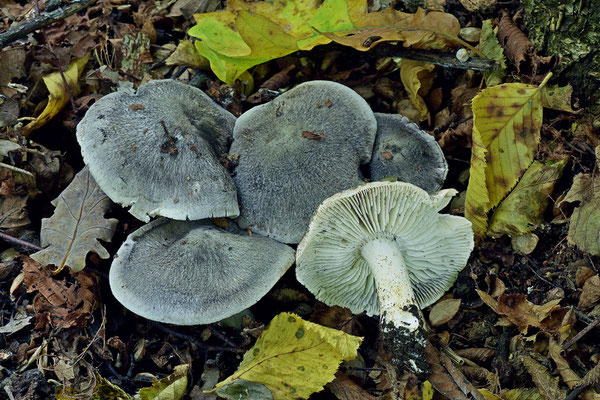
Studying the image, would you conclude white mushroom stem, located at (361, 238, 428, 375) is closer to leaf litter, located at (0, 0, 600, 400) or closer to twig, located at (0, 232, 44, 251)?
leaf litter, located at (0, 0, 600, 400)

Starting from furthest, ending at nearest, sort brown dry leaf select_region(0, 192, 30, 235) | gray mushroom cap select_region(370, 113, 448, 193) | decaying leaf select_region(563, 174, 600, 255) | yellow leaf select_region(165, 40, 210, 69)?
1. yellow leaf select_region(165, 40, 210, 69)
2. brown dry leaf select_region(0, 192, 30, 235)
3. gray mushroom cap select_region(370, 113, 448, 193)
4. decaying leaf select_region(563, 174, 600, 255)

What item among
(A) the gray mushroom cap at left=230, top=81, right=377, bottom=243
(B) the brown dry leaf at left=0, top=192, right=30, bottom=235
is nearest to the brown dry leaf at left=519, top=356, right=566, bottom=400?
(A) the gray mushroom cap at left=230, top=81, right=377, bottom=243

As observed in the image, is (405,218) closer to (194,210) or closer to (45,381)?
(194,210)

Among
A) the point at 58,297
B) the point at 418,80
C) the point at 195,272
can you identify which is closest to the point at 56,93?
the point at 58,297

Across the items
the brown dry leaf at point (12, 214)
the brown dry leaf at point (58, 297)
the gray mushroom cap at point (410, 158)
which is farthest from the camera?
the brown dry leaf at point (12, 214)

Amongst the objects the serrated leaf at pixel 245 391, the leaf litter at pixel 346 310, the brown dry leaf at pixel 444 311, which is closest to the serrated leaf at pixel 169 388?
the leaf litter at pixel 346 310

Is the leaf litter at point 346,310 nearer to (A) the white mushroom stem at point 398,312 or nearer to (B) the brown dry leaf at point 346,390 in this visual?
(B) the brown dry leaf at point 346,390
